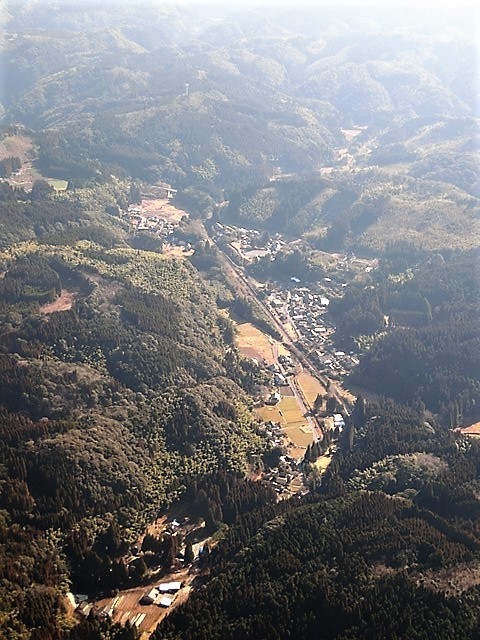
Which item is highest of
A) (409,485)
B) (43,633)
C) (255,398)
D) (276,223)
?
(43,633)

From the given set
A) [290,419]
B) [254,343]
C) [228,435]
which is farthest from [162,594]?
[254,343]

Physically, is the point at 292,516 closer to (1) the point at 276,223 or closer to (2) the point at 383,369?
(2) the point at 383,369

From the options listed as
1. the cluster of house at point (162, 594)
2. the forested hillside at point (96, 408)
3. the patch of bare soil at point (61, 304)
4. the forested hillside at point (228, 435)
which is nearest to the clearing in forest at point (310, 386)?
the forested hillside at point (228, 435)

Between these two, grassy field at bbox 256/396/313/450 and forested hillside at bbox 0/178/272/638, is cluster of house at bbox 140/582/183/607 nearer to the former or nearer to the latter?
forested hillside at bbox 0/178/272/638

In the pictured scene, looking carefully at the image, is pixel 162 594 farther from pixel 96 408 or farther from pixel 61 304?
pixel 61 304

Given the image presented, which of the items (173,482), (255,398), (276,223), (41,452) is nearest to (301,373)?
(255,398)

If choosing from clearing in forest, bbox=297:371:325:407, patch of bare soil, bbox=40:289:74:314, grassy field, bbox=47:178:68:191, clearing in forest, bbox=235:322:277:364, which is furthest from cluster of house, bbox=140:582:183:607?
grassy field, bbox=47:178:68:191
